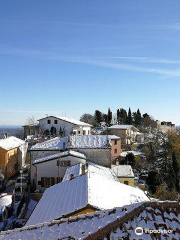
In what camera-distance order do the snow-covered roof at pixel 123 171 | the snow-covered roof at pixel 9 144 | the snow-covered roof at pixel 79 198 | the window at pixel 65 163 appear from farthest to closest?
the snow-covered roof at pixel 9 144, the snow-covered roof at pixel 123 171, the window at pixel 65 163, the snow-covered roof at pixel 79 198

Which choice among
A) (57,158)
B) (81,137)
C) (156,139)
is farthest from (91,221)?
(156,139)

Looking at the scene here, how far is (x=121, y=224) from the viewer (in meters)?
6.03

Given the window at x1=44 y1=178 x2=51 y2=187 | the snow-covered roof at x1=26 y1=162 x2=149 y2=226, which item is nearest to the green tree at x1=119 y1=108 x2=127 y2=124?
the window at x1=44 y1=178 x2=51 y2=187

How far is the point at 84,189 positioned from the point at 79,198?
90 centimetres

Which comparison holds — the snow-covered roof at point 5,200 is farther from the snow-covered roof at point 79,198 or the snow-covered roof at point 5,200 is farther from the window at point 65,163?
the snow-covered roof at point 79,198

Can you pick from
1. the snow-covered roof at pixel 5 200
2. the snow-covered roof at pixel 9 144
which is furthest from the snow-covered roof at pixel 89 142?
the snow-covered roof at pixel 9 144

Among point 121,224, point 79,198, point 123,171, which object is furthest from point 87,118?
point 121,224

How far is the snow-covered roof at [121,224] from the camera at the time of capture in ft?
19.2

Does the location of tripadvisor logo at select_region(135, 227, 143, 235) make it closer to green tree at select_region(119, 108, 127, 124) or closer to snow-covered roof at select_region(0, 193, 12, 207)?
snow-covered roof at select_region(0, 193, 12, 207)

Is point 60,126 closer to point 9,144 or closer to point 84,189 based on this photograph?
point 9,144

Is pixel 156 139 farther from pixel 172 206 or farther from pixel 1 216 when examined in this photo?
pixel 172 206

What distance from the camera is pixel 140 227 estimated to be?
5969mm

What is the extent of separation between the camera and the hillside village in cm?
628

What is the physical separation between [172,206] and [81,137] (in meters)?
21.9
